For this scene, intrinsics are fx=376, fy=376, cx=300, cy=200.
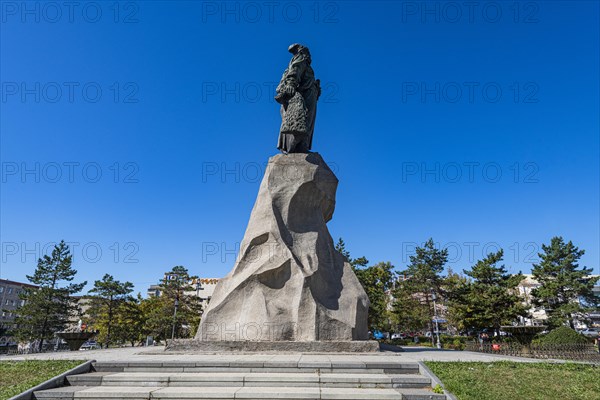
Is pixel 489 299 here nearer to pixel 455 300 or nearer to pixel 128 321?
pixel 455 300

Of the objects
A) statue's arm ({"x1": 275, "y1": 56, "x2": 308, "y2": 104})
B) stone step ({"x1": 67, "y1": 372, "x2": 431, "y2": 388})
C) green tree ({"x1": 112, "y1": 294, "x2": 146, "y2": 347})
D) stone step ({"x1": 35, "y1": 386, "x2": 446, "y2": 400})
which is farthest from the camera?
green tree ({"x1": 112, "y1": 294, "x2": 146, "y2": 347})

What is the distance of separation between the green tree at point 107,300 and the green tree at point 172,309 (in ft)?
10.7

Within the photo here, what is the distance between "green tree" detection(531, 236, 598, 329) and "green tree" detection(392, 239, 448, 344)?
8855 millimetres

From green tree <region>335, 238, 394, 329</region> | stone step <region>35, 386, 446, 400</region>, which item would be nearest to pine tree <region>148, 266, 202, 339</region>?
green tree <region>335, 238, 394, 329</region>

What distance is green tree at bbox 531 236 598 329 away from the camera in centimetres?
3444

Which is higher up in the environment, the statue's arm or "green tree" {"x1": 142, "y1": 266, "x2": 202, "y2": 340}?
the statue's arm

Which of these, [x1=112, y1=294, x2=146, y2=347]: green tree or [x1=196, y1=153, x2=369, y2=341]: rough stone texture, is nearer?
[x1=196, y1=153, x2=369, y2=341]: rough stone texture

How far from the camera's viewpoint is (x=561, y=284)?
1391 inches

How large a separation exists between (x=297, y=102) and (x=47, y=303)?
113 ft

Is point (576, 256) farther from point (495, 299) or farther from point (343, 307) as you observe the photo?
point (343, 307)

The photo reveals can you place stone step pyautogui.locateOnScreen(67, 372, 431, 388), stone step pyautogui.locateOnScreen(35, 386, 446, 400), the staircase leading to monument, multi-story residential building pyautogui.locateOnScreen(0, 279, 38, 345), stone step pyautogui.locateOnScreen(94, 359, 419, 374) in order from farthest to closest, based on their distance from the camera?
multi-story residential building pyautogui.locateOnScreen(0, 279, 38, 345)
stone step pyautogui.locateOnScreen(94, 359, 419, 374)
stone step pyautogui.locateOnScreen(67, 372, 431, 388)
the staircase leading to monument
stone step pyautogui.locateOnScreen(35, 386, 446, 400)

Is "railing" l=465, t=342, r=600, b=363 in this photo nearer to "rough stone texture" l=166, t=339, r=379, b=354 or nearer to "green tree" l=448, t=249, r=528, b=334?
"rough stone texture" l=166, t=339, r=379, b=354

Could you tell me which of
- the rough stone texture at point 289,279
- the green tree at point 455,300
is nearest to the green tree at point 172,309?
the green tree at point 455,300

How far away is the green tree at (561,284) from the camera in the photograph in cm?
3444
